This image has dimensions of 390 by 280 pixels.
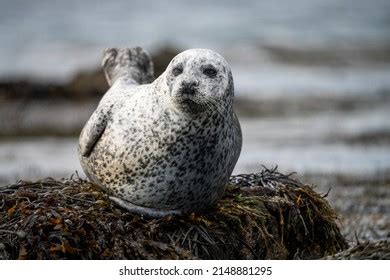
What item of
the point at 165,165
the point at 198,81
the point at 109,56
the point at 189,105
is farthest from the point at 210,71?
the point at 109,56

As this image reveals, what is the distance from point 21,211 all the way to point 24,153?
6.70 m

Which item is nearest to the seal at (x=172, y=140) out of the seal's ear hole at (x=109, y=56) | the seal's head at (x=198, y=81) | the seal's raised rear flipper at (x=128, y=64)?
the seal's head at (x=198, y=81)

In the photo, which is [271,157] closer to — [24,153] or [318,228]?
[24,153]

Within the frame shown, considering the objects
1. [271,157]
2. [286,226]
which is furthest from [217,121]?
[271,157]

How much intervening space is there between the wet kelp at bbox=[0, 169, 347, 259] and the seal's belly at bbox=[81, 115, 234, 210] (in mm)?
155

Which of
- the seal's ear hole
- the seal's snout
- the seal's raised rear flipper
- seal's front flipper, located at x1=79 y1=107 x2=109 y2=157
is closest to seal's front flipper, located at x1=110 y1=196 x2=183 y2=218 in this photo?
seal's front flipper, located at x1=79 y1=107 x2=109 y2=157

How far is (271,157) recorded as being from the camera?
38.7 feet

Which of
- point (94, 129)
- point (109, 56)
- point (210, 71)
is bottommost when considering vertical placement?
point (94, 129)

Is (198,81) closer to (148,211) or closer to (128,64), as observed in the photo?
(148,211)

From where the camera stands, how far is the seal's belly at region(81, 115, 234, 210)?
5031mm

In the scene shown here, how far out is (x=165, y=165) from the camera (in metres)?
5.06

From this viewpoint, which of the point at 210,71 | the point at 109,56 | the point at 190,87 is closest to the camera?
the point at 190,87

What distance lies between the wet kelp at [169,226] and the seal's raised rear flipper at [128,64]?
0.94 metres

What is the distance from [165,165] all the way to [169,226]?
1.49ft
